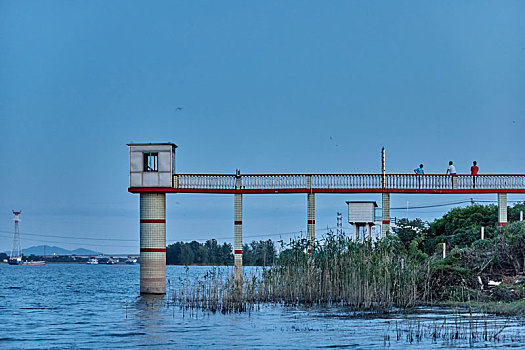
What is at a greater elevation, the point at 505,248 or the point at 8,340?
the point at 505,248

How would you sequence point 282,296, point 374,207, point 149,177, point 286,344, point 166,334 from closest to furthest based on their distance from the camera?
point 286,344, point 166,334, point 282,296, point 149,177, point 374,207

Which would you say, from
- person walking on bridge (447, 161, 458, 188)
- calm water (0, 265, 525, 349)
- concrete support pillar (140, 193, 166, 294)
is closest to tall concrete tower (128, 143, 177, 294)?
concrete support pillar (140, 193, 166, 294)

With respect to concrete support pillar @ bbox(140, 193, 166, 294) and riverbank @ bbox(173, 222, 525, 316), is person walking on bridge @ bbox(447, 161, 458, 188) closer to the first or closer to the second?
riverbank @ bbox(173, 222, 525, 316)

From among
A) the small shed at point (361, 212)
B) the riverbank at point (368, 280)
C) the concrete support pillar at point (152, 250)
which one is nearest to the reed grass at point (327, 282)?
the riverbank at point (368, 280)

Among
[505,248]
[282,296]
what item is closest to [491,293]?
[505,248]

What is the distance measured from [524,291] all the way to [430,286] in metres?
4.13

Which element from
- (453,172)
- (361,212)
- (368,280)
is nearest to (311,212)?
(361,212)

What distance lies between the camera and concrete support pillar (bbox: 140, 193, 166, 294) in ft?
129

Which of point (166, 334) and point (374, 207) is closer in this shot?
point (166, 334)

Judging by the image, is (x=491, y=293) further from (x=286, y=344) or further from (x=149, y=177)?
(x=149, y=177)

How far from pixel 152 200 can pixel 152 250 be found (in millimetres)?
2548

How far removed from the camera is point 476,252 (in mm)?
33906

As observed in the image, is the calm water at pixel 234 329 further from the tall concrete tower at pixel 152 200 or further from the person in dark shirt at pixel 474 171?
Result: the person in dark shirt at pixel 474 171

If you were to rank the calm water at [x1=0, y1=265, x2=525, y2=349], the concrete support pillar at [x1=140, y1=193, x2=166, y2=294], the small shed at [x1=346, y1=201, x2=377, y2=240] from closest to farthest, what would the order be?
1. the calm water at [x1=0, y1=265, x2=525, y2=349]
2. the concrete support pillar at [x1=140, y1=193, x2=166, y2=294]
3. the small shed at [x1=346, y1=201, x2=377, y2=240]
